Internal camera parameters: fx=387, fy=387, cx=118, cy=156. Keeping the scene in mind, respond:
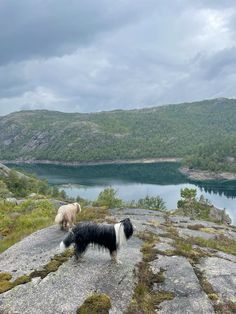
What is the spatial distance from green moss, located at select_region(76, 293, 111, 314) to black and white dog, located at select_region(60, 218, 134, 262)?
137 inches

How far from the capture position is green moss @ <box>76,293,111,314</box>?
16006 mm

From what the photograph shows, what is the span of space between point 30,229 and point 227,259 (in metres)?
14.6

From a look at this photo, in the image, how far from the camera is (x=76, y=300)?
16.8 metres

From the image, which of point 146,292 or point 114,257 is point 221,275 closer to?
point 146,292

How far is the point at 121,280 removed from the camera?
61.5ft

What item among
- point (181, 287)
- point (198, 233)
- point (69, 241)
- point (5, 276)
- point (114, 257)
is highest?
point (69, 241)

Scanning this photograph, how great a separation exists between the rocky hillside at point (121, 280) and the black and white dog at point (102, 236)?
819mm

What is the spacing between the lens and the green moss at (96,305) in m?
→ 16.0

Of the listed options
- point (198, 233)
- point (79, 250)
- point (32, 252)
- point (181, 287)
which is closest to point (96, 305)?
point (79, 250)

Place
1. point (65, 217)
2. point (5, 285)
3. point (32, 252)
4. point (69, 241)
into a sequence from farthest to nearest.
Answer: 1. point (65, 217)
2. point (32, 252)
3. point (69, 241)
4. point (5, 285)

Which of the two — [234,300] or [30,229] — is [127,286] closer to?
[234,300]

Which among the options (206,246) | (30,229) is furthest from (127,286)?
(30,229)

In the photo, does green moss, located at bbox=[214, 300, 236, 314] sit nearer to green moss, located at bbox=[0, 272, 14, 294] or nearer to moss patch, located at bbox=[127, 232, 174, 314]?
moss patch, located at bbox=[127, 232, 174, 314]

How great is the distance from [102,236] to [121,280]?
2.57 m
